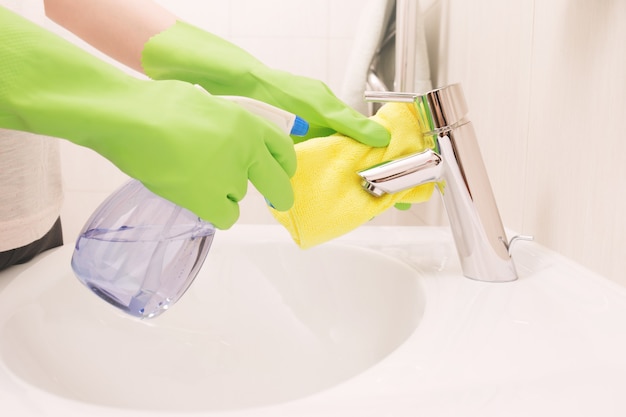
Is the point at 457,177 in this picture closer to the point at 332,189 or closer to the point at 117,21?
Answer: the point at 332,189

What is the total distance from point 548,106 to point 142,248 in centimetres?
41

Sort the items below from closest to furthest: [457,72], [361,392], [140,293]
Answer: [361,392] → [140,293] → [457,72]

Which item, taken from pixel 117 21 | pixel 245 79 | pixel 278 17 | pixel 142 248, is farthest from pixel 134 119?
pixel 278 17

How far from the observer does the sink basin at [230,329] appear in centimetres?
52

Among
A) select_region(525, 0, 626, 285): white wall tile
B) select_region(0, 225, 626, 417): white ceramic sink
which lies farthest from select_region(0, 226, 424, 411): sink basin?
select_region(525, 0, 626, 285): white wall tile

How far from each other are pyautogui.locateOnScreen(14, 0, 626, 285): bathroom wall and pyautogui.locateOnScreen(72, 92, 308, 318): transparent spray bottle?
250mm

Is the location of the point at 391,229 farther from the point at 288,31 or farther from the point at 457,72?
the point at 288,31

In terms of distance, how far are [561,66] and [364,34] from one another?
537mm

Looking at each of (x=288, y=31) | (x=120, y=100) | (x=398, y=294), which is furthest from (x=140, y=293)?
(x=288, y=31)

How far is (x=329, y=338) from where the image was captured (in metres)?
0.64

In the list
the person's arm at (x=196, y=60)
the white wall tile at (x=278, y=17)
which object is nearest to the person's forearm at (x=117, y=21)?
the person's arm at (x=196, y=60)

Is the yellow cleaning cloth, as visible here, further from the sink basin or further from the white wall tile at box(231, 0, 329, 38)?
the white wall tile at box(231, 0, 329, 38)

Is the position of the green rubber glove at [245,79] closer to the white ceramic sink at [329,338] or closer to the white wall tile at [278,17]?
the white ceramic sink at [329,338]

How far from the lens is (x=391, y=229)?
786 millimetres
